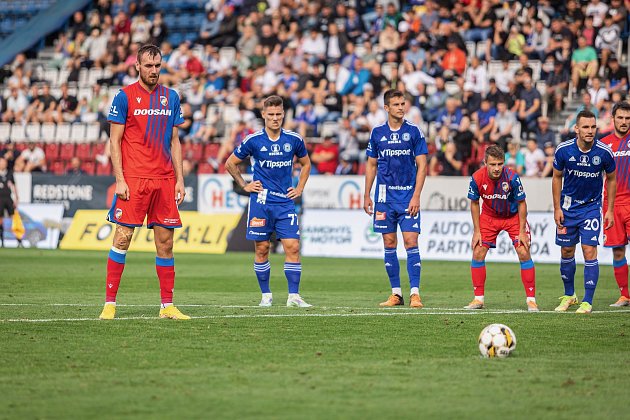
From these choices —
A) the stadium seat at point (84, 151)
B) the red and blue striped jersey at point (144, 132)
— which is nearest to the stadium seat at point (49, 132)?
the stadium seat at point (84, 151)

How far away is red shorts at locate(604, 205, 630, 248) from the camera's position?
1377cm

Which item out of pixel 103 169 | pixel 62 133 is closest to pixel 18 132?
pixel 62 133

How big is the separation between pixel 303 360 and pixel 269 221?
4.63 meters

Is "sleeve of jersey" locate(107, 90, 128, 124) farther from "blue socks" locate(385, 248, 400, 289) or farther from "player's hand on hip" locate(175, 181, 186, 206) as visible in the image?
"blue socks" locate(385, 248, 400, 289)

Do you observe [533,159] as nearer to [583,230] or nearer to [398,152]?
[398,152]

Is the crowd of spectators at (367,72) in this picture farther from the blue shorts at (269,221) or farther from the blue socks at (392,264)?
the blue shorts at (269,221)

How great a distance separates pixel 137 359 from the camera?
8.57 meters

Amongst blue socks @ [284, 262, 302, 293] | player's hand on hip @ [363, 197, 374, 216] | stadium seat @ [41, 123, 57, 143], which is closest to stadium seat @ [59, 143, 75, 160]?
stadium seat @ [41, 123, 57, 143]

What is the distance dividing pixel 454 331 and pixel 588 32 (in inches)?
728

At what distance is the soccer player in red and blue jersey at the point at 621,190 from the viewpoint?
13.7 metres

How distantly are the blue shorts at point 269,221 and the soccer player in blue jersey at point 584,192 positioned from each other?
2.97 metres

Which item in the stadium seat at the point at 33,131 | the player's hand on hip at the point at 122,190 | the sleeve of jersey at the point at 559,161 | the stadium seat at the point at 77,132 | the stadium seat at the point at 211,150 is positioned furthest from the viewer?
the stadium seat at the point at 33,131

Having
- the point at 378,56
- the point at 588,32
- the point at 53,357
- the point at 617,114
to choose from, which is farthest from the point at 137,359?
the point at 378,56

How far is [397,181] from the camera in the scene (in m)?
14.0
